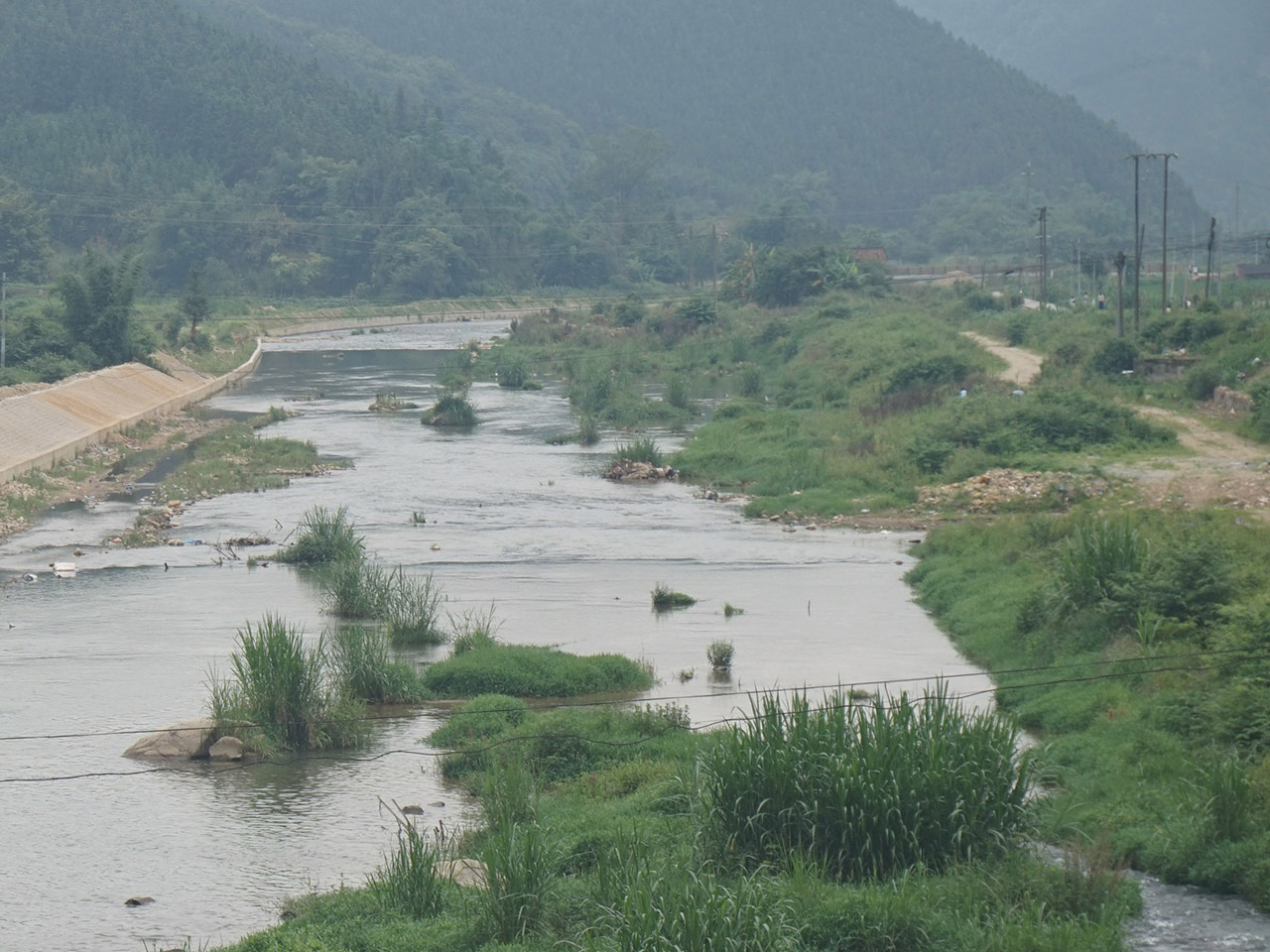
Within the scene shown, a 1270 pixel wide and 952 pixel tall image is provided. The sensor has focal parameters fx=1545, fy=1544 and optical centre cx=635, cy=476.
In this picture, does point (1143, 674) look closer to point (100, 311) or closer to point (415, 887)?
point (415, 887)

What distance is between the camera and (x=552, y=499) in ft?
109

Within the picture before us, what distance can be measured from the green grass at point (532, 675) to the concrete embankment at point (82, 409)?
711 inches

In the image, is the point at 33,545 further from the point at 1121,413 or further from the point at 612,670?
the point at 1121,413

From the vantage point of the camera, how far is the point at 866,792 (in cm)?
1141

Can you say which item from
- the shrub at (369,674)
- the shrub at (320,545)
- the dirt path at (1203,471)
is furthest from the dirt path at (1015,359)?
the shrub at (369,674)

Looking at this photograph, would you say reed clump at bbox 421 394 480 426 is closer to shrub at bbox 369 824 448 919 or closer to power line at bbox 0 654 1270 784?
power line at bbox 0 654 1270 784

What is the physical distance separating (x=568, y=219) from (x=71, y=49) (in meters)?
51.0

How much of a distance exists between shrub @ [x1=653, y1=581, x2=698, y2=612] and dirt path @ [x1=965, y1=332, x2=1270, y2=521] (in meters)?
8.13

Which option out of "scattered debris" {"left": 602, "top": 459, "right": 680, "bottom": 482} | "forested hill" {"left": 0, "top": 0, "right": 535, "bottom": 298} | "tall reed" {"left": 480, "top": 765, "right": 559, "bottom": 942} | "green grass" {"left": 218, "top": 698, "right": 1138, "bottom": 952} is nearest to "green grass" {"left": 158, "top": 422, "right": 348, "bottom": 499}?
"scattered debris" {"left": 602, "top": 459, "right": 680, "bottom": 482}

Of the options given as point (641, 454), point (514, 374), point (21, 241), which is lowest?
point (641, 454)

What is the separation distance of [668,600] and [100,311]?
38.9m

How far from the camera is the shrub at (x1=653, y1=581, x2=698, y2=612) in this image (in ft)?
75.2

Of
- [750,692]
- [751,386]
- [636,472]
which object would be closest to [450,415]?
[751,386]

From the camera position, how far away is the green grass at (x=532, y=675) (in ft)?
59.1
